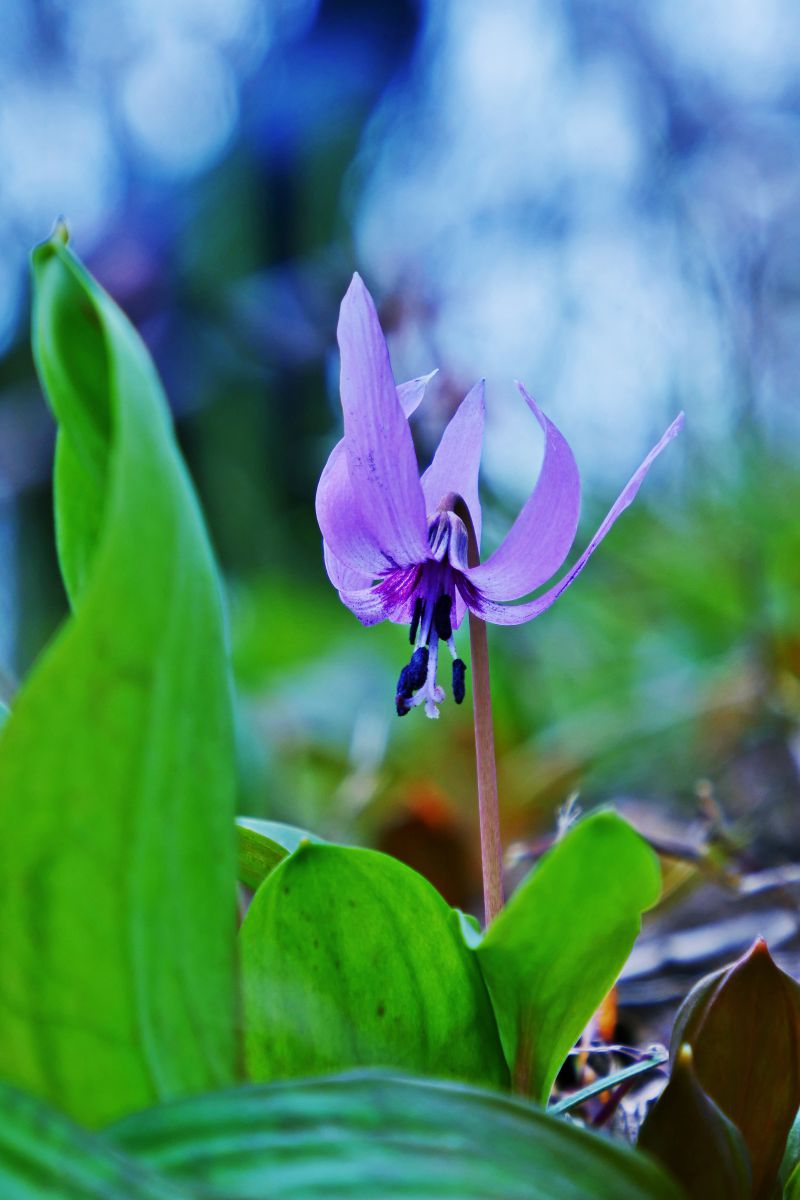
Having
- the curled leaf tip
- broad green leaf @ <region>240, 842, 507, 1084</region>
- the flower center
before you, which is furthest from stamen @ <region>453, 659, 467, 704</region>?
the curled leaf tip

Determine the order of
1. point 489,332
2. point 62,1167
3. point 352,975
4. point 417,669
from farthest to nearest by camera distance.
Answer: point 489,332
point 417,669
point 352,975
point 62,1167

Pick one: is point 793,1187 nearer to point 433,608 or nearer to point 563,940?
point 563,940

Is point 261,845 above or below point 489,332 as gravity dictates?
below

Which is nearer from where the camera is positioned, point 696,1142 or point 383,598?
point 696,1142

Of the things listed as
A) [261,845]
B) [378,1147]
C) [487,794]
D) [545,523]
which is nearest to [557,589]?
[545,523]

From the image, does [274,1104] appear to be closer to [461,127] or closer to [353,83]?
[461,127]

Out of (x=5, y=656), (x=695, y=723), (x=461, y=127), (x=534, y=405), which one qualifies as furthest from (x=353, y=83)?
(x=534, y=405)

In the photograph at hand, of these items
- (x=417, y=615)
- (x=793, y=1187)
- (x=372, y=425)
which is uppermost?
(x=372, y=425)

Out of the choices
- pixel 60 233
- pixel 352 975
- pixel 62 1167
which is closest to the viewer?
pixel 62 1167
